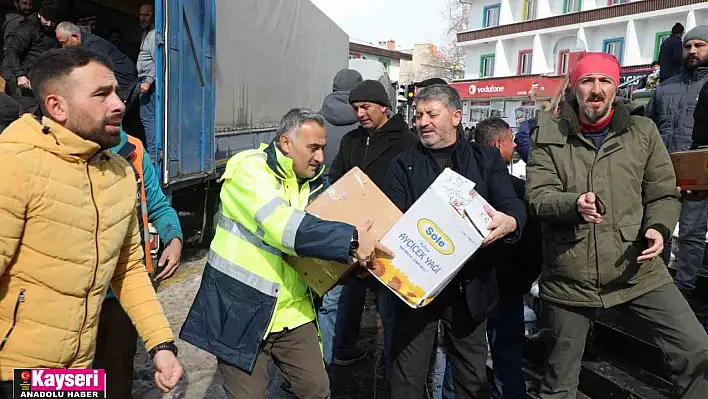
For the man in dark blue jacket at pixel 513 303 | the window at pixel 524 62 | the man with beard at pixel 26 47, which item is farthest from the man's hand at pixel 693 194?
the window at pixel 524 62

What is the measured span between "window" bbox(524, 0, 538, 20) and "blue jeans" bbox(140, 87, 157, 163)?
3421 cm

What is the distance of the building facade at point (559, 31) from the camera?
28734 mm

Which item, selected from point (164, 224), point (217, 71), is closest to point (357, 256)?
point (164, 224)

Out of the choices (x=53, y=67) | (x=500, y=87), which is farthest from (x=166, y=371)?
(x=500, y=87)

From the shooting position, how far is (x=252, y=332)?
8.37 ft

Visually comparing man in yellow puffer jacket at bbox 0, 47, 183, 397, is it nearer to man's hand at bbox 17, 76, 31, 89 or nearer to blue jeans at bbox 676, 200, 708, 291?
blue jeans at bbox 676, 200, 708, 291

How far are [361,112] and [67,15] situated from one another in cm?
536

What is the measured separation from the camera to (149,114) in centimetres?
583

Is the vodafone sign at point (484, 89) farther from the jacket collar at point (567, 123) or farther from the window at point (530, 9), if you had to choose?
the jacket collar at point (567, 123)

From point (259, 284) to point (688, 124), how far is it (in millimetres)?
3987

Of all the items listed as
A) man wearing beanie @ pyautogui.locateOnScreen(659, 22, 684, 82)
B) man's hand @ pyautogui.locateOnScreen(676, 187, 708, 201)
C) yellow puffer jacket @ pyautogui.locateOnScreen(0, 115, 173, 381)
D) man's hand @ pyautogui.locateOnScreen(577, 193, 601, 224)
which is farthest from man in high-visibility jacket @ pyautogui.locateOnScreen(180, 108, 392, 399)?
man wearing beanie @ pyautogui.locateOnScreen(659, 22, 684, 82)

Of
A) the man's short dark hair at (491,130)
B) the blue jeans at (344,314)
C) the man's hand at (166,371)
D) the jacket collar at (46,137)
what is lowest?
the blue jeans at (344,314)

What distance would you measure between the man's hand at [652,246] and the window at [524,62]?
35.5 meters

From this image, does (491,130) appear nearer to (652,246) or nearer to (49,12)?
(652,246)
